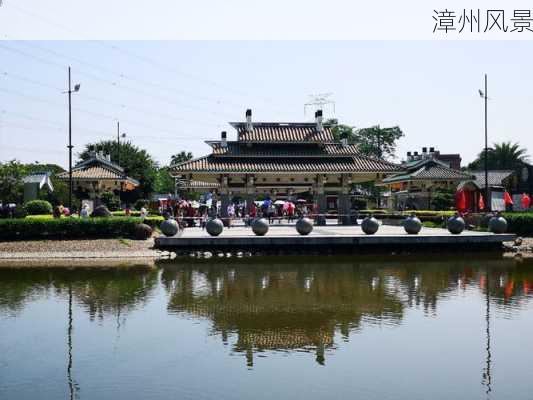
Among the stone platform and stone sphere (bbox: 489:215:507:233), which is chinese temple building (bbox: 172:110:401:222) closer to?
stone sphere (bbox: 489:215:507:233)

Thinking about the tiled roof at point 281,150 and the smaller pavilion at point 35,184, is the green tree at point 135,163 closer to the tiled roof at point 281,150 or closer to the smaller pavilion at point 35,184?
the smaller pavilion at point 35,184

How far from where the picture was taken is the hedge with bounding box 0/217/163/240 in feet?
104

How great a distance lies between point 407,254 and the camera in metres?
31.4

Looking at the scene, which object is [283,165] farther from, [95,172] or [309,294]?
[309,294]

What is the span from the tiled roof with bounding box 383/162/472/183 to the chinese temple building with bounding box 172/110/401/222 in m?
12.1

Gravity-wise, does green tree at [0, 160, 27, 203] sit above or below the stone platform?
above

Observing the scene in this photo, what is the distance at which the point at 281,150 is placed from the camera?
47812 millimetres

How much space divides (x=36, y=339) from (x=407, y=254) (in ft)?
71.4

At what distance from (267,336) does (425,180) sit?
158ft

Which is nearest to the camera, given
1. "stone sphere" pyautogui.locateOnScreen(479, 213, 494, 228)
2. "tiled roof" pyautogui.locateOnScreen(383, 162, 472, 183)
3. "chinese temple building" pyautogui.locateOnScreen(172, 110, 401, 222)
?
"stone sphere" pyautogui.locateOnScreen(479, 213, 494, 228)

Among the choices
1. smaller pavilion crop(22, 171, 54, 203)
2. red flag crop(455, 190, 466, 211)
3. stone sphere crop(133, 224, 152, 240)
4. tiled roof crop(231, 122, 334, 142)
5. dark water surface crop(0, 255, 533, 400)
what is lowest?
dark water surface crop(0, 255, 533, 400)

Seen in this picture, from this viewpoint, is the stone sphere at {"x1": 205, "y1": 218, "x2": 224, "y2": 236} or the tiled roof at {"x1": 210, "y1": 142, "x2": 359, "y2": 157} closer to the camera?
the stone sphere at {"x1": 205, "y1": 218, "x2": 224, "y2": 236}

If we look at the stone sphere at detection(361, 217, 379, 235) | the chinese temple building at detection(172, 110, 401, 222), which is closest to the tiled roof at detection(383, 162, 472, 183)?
the chinese temple building at detection(172, 110, 401, 222)

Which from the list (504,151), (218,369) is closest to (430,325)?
(218,369)
